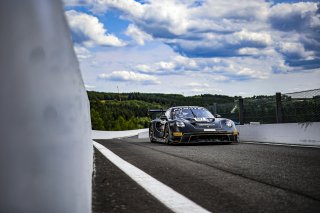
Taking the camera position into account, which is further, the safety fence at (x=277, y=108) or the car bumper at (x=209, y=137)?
the car bumper at (x=209, y=137)

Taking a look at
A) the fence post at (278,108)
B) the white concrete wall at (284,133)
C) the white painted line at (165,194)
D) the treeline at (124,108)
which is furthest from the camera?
the treeline at (124,108)

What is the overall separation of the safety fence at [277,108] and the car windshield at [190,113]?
208cm

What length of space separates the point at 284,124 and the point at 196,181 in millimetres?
9230

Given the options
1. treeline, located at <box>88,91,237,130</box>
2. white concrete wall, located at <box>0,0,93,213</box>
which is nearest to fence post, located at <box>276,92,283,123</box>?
white concrete wall, located at <box>0,0,93,213</box>

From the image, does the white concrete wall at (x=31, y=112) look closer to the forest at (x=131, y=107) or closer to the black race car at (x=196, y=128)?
the black race car at (x=196, y=128)

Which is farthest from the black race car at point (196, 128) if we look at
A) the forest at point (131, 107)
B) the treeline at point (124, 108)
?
the treeline at point (124, 108)

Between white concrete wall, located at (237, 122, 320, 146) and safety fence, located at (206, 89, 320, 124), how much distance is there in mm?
217

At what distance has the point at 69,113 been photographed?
228 cm

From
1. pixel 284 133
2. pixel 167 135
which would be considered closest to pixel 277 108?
pixel 284 133

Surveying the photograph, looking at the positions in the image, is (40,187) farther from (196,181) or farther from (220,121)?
(220,121)

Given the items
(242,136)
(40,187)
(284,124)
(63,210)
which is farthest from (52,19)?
(242,136)

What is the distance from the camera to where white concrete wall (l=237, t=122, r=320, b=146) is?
38.1ft

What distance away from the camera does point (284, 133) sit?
13.1m

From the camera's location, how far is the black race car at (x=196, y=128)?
12789 millimetres
